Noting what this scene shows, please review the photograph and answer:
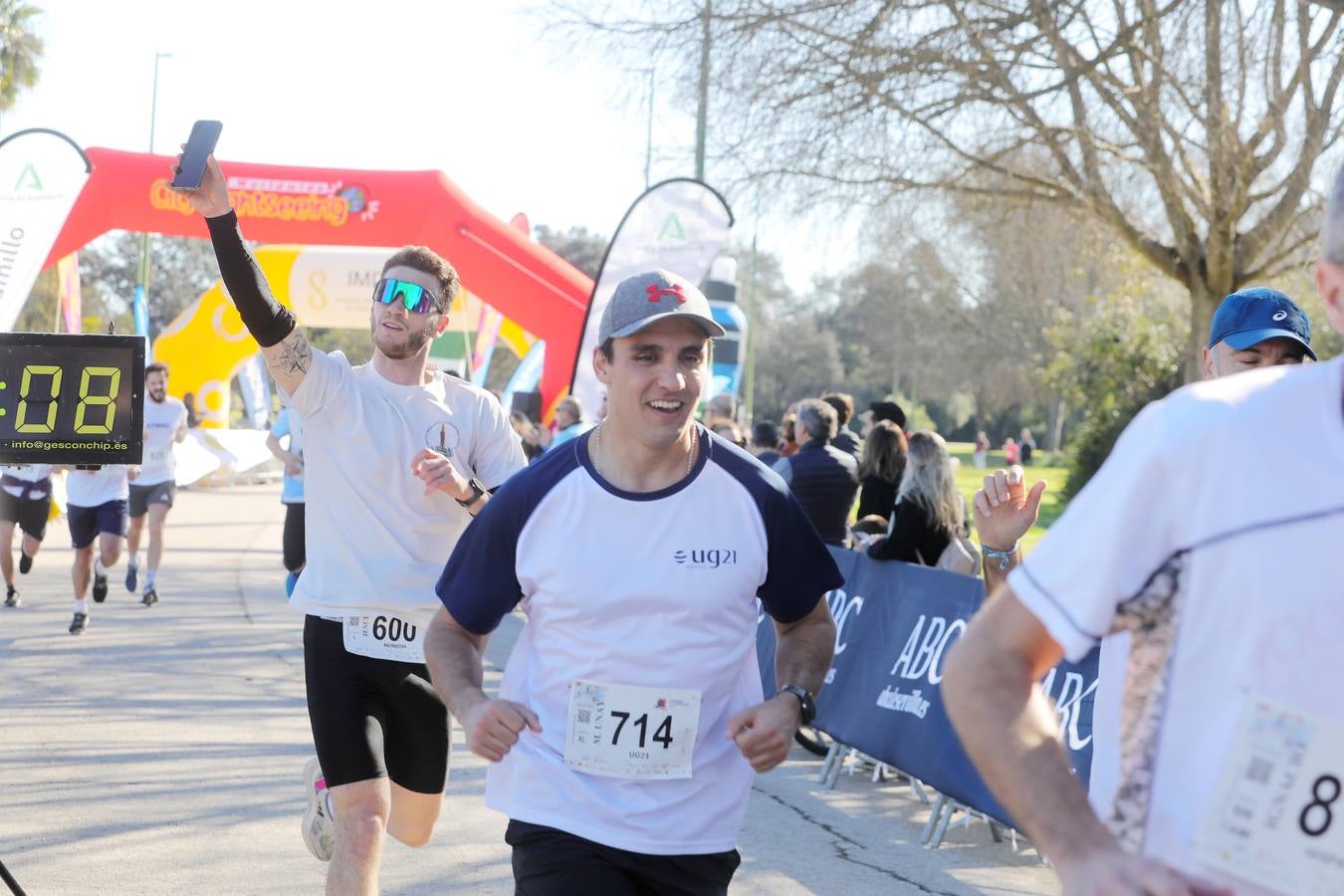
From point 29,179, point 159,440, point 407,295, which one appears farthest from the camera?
point 29,179

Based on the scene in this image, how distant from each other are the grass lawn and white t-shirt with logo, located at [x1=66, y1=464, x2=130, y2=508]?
22.0 feet

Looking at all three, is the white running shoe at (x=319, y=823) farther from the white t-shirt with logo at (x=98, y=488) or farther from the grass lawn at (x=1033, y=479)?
the grass lawn at (x=1033, y=479)

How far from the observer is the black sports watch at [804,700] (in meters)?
3.29

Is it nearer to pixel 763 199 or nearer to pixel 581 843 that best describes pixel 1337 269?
pixel 581 843

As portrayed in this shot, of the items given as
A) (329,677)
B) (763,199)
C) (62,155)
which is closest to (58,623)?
(62,155)

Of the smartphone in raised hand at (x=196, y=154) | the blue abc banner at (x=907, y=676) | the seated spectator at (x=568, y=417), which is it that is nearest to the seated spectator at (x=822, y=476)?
the blue abc banner at (x=907, y=676)

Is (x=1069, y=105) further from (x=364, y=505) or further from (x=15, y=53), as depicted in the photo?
(x=15, y=53)

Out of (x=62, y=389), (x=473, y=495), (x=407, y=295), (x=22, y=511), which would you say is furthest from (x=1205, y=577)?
(x=22, y=511)

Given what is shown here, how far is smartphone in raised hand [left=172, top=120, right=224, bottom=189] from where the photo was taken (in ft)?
13.7

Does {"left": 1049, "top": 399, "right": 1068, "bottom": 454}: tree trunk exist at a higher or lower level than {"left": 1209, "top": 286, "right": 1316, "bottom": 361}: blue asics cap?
higher

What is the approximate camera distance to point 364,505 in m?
4.75

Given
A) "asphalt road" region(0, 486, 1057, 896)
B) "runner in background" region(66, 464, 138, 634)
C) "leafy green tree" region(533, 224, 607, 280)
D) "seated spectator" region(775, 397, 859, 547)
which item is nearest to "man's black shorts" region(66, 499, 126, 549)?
"runner in background" region(66, 464, 138, 634)

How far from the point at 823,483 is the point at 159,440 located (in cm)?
634

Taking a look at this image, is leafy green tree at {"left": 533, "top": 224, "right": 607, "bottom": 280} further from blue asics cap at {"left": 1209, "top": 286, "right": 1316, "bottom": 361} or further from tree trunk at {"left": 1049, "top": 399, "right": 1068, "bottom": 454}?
blue asics cap at {"left": 1209, "top": 286, "right": 1316, "bottom": 361}
